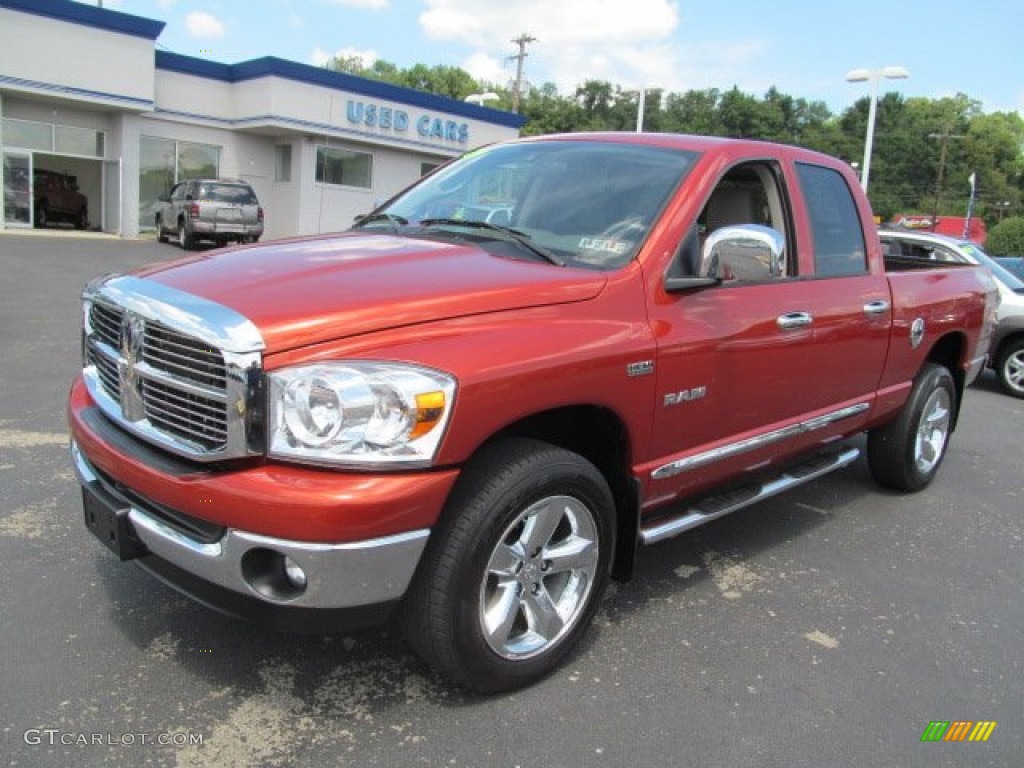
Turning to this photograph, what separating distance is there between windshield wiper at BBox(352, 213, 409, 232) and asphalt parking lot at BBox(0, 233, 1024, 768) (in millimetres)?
1784

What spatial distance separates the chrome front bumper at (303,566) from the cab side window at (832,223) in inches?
105

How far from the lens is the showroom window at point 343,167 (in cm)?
2752

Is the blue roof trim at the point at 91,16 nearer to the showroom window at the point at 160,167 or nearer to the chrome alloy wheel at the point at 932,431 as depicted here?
the showroom window at the point at 160,167

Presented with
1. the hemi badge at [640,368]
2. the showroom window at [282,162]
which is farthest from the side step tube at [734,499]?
the showroom window at [282,162]

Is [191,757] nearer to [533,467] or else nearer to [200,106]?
[533,467]

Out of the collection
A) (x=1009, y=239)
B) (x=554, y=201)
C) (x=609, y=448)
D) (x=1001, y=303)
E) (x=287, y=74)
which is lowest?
(x=609, y=448)

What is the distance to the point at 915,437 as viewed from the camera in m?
5.22

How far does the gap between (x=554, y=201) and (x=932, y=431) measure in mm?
3371

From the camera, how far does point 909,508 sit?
5191 mm

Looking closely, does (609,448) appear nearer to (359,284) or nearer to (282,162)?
(359,284)

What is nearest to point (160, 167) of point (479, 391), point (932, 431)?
point (932, 431)

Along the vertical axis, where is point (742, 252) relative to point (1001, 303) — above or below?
above

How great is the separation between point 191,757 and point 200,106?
26580 mm

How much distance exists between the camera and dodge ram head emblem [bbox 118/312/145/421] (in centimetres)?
270
